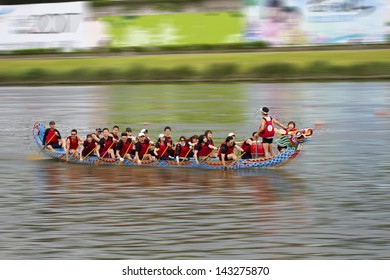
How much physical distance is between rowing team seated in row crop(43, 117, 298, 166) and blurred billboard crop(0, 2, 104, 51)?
97.9ft

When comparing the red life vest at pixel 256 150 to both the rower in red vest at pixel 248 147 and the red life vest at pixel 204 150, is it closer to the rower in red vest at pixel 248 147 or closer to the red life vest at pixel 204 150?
the rower in red vest at pixel 248 147

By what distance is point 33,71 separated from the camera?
172 ft

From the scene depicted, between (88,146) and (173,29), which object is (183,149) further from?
(173,29)

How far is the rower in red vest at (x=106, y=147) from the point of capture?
25.1m

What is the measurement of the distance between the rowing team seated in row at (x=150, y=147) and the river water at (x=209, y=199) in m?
0.40

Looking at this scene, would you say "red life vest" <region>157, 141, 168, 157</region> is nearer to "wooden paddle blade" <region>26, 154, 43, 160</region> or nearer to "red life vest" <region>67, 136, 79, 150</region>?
"red life vest" <region>67, 136, 79, 150</region>

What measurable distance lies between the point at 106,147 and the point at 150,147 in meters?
1.33

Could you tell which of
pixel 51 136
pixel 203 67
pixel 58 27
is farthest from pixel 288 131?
pixel 58 27

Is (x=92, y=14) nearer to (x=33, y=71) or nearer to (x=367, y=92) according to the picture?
(x=33, y=71)

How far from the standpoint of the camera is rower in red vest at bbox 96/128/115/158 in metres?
25.1

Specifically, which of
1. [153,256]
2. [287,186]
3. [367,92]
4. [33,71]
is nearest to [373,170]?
[287,186]

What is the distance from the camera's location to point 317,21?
1989 inches

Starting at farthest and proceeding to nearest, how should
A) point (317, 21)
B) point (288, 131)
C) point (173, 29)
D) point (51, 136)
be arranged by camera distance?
point (173, 29) < point (317, 21) < point (51, 136) < point (288, 131)

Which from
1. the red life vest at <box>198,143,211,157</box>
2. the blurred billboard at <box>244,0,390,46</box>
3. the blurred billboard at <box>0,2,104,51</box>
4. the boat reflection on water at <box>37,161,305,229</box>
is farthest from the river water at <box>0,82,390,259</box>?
the blurred billboard at <box>0,2,104,51</box>
